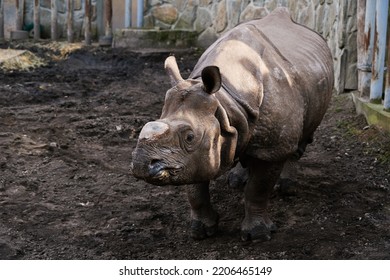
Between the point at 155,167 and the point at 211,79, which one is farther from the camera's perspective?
the point at 211,79

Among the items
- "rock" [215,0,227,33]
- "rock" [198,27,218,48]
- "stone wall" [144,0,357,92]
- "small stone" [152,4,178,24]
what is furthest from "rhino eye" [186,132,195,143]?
"small stone" [152,4,178,24]

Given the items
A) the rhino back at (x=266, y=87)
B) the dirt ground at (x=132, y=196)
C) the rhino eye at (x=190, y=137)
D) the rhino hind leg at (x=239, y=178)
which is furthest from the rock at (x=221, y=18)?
the rhino eye at (x=190, y=137)

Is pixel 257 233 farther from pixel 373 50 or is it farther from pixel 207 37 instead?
pixel 207 37

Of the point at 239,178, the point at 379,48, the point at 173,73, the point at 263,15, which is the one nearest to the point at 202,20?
the point at 263,15

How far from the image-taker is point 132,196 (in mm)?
5227

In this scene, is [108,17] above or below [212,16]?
below

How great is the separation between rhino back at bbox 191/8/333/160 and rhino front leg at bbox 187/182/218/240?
46 centimetres

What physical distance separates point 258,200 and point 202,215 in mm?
346

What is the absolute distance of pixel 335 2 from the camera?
7.86 meters

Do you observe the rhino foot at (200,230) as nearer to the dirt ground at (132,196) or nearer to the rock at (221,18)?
the dirt ground at (132,196)

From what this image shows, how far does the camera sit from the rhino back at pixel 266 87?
392 cm

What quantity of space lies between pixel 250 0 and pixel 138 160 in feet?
23.3

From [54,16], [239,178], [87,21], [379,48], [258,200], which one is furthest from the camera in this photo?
[54,16]

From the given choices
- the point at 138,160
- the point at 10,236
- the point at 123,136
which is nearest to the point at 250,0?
the point at 123,136
